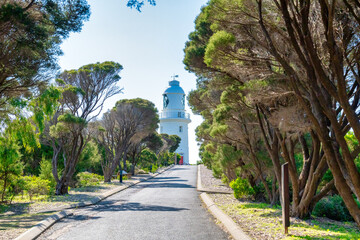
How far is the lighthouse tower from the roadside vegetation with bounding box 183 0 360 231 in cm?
6629

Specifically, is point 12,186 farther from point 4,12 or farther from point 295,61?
point 295,61

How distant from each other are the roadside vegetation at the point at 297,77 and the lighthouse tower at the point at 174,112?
217ft

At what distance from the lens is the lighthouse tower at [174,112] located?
80.2 m

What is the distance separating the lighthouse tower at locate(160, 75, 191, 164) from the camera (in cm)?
8019

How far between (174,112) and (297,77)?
74.9 meters

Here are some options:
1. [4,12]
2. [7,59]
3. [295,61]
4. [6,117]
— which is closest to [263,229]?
[295,61]

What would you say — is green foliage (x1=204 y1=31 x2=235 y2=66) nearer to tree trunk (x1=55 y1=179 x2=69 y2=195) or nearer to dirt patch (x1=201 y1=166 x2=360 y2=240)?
dirt patch (x1=201 y1=166 x2=360 y2=240)

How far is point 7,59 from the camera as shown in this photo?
975 centimetres

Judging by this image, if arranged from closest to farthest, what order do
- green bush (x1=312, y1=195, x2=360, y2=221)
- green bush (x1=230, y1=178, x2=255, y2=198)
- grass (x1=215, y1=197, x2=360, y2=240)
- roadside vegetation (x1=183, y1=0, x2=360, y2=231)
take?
roadside vegetation (x1=183, y1=0, x2=360, y2=231) → grass (x1=215, y1=197, x2=360, y2=240) → green bush (x1=312, y1=195, x2=360, y2=221) → green bush (x1=230, y1=178, x2=255, y2=198)

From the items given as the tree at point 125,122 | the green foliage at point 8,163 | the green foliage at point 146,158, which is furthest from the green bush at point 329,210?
the green foliage at point 146,158

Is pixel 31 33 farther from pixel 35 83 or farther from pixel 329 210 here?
pixel 329 210

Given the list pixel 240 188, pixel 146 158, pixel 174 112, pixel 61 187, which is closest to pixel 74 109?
pixel 61 187

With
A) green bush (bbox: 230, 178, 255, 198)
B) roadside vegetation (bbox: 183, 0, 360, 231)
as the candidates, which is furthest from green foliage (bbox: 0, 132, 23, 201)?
green bush (bbox: 230, 178, 255, 198)

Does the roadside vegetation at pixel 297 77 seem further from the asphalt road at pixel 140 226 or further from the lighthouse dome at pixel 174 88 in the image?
the lighthouse dome at pixel 174 88
